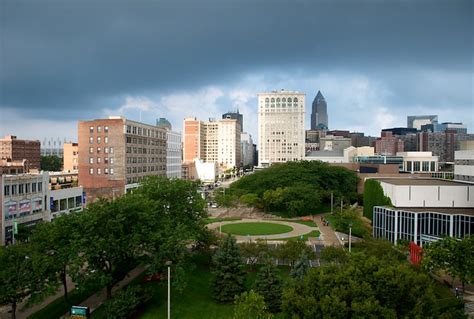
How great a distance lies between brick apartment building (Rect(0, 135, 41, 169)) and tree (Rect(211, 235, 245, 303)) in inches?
5531

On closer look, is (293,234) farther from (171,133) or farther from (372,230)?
(171,133)

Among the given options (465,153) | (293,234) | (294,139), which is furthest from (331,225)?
(294,139)

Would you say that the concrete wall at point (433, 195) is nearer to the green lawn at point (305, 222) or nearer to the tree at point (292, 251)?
the green lawn at point (305, 222)

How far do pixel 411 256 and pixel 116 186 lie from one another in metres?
54.8

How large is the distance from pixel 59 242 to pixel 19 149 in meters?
146

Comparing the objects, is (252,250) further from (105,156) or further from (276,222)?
(105,156)

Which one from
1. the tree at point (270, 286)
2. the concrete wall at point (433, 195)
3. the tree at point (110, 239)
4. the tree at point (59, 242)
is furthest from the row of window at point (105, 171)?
the tree at point (270, 286)

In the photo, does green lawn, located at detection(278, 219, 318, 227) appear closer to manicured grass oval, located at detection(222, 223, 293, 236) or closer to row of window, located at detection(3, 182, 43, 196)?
manicured grass oval, located at detection(222, 223, 293, 236)

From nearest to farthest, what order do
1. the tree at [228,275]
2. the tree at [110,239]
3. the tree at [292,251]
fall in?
the tree at [110,239]
the tree at [228,275]
the tree at [292,251]

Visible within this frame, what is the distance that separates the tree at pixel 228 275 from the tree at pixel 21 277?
12139 millimetres

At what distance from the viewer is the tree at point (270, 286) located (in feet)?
99.3

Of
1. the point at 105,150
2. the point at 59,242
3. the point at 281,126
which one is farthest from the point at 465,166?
the point at 281,126

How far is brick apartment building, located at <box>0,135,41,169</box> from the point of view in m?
155

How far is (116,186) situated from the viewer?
77.5m
